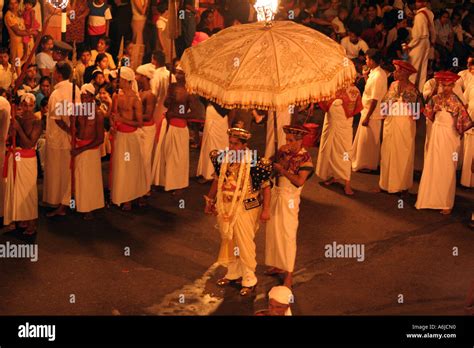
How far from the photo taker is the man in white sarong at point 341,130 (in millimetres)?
13930

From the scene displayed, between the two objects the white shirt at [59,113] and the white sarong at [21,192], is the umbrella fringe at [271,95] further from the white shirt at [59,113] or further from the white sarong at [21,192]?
Result: the white shirt at [59,113]

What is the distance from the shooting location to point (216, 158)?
10.1 meters

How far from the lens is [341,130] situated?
46.1 ft

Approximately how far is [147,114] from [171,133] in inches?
21.9

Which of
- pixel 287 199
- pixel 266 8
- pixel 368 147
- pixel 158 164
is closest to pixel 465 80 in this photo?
pixel 368 147

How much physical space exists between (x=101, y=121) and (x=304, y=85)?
3664 millimetres

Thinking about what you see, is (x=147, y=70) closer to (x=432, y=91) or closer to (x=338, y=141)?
(x=338, y=141)

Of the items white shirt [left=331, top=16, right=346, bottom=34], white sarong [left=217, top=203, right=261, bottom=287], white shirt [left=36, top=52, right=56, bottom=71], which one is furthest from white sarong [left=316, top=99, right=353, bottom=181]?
white shirt [left=331, top=16, right=346, bottom=34]

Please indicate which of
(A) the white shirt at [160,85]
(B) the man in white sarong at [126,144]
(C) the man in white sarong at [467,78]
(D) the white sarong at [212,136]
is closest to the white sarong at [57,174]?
(B) the man in white sarong at [126,144]

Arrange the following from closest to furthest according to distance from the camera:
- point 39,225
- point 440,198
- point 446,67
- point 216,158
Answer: point 216,158
point 39,225
point 440,198
point 446,67

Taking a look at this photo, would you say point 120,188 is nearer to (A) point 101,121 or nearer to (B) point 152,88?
(A) point 101,121

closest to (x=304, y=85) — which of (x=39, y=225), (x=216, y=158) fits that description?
(x=216, y=158)

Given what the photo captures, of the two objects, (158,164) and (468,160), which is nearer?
(158,164)

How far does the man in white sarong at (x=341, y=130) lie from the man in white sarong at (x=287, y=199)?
3.70 meters
